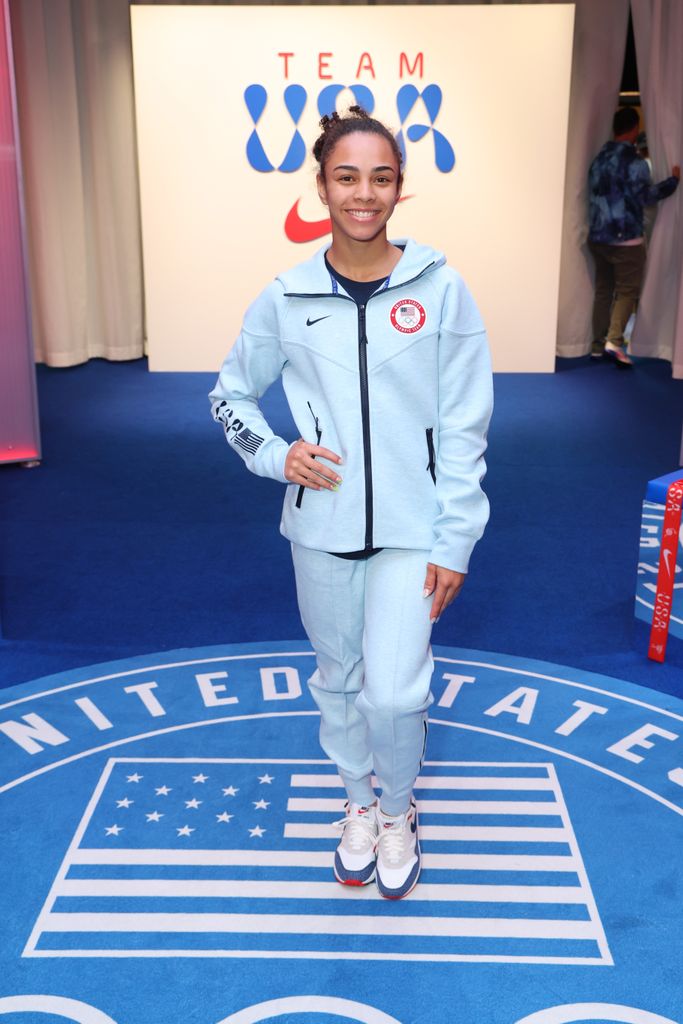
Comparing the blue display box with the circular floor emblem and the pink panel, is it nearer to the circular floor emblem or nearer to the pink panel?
the circular floor emblem

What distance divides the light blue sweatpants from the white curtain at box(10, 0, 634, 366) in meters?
6.23

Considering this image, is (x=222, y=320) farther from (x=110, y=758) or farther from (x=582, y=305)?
(x=110, y=758)

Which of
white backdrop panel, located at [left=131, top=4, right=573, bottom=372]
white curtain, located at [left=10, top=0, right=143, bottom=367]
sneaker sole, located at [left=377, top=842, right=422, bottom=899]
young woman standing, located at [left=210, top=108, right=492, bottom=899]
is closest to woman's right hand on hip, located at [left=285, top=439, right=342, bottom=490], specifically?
young woman standing, located at [left=210, top=108, right=492, bottom=899]

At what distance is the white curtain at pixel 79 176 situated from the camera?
26.1 feet

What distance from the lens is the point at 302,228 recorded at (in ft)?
26.3

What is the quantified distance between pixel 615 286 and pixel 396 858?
672cm

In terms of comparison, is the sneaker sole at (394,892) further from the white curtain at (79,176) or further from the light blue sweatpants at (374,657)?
the white curtain at (79,176)

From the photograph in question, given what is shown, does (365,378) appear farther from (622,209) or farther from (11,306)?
(622,209)

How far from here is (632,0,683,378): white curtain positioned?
7926 millimetres

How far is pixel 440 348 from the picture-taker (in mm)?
2205

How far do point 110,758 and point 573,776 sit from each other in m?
1.20

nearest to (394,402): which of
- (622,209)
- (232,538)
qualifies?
(232,538)

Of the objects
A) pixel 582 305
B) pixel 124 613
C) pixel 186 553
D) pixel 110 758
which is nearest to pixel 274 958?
pixel 110 758

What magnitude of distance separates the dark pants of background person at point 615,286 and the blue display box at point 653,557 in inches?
190
